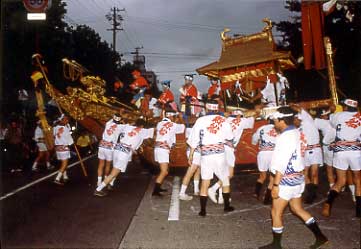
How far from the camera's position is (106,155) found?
9555mm

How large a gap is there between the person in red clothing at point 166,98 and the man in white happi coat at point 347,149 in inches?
178

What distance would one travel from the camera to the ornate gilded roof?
11.3 meters

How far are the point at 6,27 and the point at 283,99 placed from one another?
38.0 ft

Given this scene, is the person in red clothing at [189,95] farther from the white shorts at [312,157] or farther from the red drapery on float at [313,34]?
the white shorts at [312,157]

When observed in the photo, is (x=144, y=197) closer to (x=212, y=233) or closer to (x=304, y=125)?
(x=212, y=233)

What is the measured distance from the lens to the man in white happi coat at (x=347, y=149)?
6641 mm

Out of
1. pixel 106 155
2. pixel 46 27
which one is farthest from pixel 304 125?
pixel 46 27

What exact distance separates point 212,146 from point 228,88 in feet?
17.7

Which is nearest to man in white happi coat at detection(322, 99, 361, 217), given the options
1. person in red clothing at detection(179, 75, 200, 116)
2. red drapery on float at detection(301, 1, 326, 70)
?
person in red clothing at detection(179, 75, 200, 116)

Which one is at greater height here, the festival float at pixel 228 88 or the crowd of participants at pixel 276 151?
the festival float at pixel 228 88

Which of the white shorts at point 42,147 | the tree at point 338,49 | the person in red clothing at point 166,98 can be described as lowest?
the white shorts at point 42,147

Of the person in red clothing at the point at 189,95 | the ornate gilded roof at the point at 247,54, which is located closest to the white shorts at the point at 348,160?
the ornate gilded roof at the point at 247,54

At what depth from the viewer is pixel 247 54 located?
39.5 ft

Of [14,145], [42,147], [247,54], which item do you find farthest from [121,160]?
[14,145]
